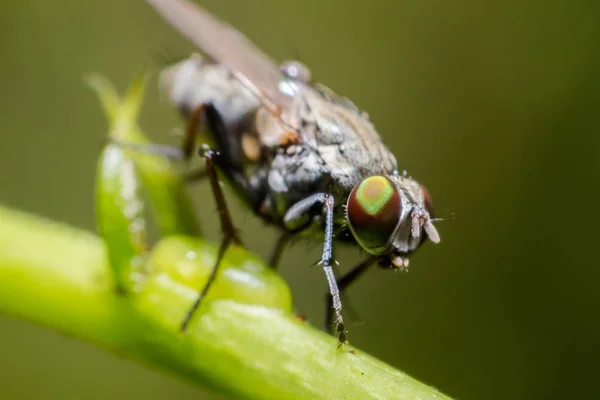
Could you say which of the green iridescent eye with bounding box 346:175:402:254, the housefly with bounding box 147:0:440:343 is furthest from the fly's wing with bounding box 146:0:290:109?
the green iridescent eye with bounding box 346:175:402:254

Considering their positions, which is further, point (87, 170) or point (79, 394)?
point (87, 170)

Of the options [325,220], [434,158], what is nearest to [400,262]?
[325,220]

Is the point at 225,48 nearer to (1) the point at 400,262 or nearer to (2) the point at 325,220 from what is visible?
(2) the point at 325,220

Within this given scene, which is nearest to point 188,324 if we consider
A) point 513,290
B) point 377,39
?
point 513,290

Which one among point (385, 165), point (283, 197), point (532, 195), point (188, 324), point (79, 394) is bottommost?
point (79, 394)

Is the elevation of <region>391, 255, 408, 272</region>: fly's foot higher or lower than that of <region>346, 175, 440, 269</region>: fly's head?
lower

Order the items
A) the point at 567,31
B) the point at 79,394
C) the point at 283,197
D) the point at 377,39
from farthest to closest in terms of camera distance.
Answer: the point at 377,39, the point at 567,31, the point at 79,394, the point at 283,197

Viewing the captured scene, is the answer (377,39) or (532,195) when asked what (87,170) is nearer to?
(377,39)

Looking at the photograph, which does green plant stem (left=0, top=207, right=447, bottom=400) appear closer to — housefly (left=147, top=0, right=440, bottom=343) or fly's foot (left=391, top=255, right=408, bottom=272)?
housefly (left=147, top=0, right=440, bottom=343)
